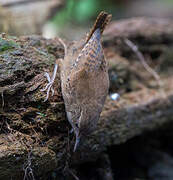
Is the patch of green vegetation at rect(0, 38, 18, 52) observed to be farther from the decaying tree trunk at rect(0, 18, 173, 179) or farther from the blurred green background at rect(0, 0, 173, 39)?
the blurred green background at rect(0, 0, 173, 39)

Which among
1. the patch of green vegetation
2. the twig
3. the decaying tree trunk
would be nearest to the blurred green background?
the patch of green vegetation

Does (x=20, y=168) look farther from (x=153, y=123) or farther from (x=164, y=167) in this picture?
(x=164, y=167)

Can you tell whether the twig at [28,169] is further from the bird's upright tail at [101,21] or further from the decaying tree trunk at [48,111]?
the bird's upright tail at [101,21]

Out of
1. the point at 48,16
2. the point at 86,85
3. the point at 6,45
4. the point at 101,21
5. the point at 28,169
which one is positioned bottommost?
the point at 28,169

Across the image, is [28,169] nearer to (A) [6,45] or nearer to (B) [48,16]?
(A) [6,45]

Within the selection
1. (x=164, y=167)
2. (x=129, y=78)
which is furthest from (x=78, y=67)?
(x=164, y=167)

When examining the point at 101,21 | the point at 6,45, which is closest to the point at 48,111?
the point at 6,45
